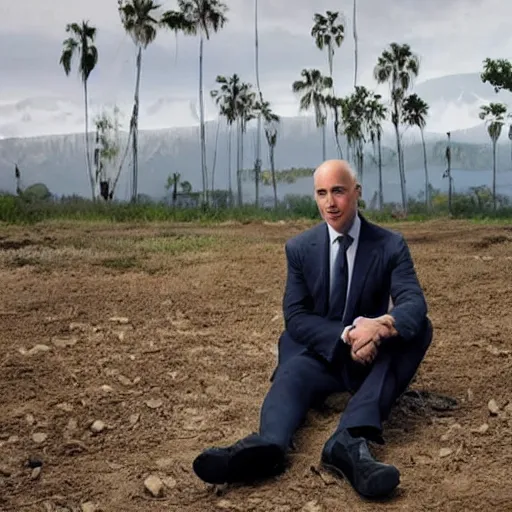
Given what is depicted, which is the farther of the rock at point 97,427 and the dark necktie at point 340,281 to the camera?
the rock at point 97,427

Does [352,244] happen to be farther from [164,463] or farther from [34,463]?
[34,463]

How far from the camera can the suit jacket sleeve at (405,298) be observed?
2809 millimetres

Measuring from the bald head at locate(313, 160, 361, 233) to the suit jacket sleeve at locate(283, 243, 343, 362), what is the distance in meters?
0.20

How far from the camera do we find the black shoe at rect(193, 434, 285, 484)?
2602mm

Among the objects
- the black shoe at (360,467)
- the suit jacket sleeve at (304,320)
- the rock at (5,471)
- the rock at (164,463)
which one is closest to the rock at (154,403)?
the rock at (164,463)

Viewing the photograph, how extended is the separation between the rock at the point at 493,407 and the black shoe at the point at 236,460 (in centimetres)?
102

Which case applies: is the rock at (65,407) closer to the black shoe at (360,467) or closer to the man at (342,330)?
the man at (342,330)

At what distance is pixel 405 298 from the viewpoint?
289 cm

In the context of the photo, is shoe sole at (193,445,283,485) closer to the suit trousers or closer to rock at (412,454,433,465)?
the suit trousers

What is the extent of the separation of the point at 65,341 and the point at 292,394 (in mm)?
2239

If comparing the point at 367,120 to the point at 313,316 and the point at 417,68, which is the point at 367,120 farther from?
the point at 313,316

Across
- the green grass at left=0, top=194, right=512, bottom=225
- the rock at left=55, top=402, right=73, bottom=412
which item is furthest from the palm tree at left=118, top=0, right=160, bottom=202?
the rock at left=55, top=402, right=73, bottom=412

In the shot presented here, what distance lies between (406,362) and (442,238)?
714cm

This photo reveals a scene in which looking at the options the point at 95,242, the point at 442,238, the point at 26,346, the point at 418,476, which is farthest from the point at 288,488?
the point at 442,238
